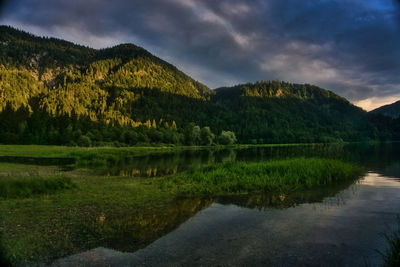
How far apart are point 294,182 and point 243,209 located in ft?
29.2

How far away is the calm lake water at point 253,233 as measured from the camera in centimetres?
813

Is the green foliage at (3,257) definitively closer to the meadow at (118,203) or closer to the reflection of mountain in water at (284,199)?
the meadow at (118,203)

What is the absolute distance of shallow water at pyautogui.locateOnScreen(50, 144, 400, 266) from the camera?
8125 millimetres

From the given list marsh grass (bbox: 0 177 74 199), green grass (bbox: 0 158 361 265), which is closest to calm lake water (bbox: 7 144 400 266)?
green grass (bbox: 0 158 361 265)

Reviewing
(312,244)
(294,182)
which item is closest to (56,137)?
(294,182)

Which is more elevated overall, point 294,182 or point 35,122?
point 35,122

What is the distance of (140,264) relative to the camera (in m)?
7.73

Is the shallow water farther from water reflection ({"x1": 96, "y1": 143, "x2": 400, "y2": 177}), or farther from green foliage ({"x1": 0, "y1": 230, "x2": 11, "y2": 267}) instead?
water reflection ({"x1": 96, "y1": 143, "x2": 400, "y2": 177})

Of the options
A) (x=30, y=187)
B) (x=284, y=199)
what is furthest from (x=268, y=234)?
(x=30, y=187)

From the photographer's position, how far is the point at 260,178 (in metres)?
20.9

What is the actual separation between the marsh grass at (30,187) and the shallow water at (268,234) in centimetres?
908

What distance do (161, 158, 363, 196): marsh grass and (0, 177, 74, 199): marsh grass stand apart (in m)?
7.59

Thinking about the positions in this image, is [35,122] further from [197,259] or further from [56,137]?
[197,259]

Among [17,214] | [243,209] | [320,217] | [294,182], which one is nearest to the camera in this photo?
[17,214]
